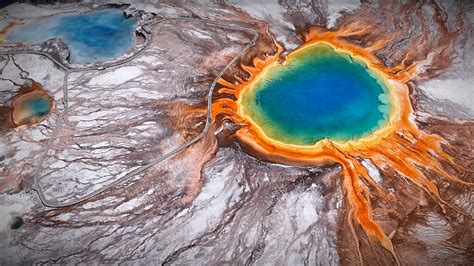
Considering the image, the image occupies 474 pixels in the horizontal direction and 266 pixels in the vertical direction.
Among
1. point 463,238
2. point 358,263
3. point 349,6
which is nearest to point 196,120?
point 358,263

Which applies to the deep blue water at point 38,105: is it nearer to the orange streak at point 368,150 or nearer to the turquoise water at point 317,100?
the orange streak at point 368,150

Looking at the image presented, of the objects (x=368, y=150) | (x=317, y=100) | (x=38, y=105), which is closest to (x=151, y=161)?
(x=38, y=105)

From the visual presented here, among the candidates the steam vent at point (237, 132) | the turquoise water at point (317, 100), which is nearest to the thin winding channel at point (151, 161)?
the steam vent at point (237, 132)

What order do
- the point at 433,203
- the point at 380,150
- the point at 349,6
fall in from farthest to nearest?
the point at 349,6 → the point at 380,150 → the point at 433,203

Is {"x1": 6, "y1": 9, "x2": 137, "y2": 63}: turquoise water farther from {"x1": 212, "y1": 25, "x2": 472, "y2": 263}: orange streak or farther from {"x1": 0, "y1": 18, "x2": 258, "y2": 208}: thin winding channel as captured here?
{"x1": 212, "y1": 25, "x2": 472, "y2": 263}: orange streak

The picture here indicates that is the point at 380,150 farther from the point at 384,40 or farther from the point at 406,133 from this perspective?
the point at 384,40

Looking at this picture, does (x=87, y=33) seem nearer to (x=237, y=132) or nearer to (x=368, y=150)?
(x=237, y=132)
